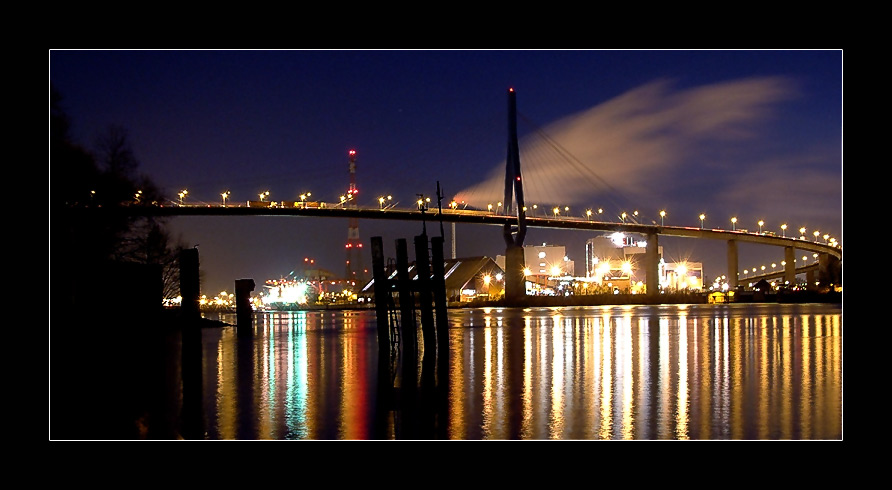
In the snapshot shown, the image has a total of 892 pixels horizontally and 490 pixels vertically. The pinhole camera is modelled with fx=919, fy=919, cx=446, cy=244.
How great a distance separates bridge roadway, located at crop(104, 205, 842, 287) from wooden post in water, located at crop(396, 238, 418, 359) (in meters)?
18.6

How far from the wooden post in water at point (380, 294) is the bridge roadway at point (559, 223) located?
19810mm

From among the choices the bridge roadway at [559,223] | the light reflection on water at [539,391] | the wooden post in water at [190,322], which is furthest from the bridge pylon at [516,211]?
the wooden post in water at [190,322]

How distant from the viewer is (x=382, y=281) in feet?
45.1

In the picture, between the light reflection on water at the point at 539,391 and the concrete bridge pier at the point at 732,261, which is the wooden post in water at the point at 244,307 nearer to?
the light reflection on water at the point at 539,391

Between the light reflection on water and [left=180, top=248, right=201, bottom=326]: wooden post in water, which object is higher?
[left=180, top=248, right=201, bottom=326]: wooden post in water

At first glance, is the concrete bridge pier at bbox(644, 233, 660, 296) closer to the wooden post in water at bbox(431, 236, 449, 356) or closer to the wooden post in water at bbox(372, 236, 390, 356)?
the wooden post in water at bbox(431, 236, 449, 356)

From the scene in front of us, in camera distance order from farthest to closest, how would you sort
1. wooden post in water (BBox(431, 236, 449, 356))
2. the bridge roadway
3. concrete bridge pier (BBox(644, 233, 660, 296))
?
concrete bridge pier (BBox(644, 233, 660, 296)), the bridge roadway, wooden post in water (BBox(431, 236, 449, 356))

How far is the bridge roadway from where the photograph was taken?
42.2 metres

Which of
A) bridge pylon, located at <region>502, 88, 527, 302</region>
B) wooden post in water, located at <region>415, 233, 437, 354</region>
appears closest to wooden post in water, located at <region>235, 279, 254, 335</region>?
wooden post in water, located at <region>415, 233, 437, 354</region>

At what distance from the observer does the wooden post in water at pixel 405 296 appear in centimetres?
1399
